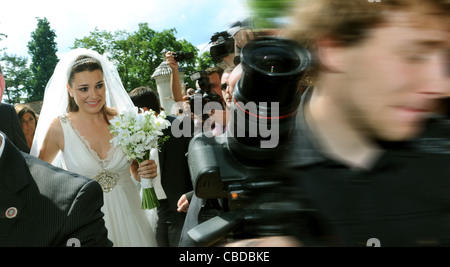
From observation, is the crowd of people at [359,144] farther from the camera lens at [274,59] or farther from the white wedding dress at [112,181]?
the white wedding dress at [112,181]

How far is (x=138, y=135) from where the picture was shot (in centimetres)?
288

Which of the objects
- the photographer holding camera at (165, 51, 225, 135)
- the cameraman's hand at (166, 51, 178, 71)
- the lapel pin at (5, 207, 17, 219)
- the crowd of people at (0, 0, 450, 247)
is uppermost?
the crowd of people at (0, 0, 450, 247)

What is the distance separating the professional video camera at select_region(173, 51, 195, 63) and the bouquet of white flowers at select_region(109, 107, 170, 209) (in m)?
0.82

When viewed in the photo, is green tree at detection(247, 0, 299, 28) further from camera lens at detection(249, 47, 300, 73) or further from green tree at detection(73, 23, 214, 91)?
green tree at detection(73, 23, 214, 91)

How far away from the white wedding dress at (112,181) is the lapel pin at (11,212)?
190 centimetres

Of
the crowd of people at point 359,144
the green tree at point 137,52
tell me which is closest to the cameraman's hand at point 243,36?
the crowd of people at point 359,144

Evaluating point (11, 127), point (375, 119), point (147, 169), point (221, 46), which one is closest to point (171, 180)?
point (147, 169)

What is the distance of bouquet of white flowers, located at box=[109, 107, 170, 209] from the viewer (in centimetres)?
288

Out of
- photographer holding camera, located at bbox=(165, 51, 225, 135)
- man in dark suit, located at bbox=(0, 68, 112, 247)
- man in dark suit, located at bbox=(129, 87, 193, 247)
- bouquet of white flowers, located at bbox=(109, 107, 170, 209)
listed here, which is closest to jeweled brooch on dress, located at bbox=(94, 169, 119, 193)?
bouquet of white flowers, located at bbox=(109, 107, 170, 209)

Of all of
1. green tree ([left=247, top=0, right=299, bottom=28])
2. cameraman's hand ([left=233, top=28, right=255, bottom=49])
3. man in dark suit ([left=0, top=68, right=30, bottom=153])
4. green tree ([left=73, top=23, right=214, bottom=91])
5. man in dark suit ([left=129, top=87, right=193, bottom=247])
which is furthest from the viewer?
green tree ([left=73, top=23, right=214, bottom=91])

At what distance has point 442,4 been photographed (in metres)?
0.80

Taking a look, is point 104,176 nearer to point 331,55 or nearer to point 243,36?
point 243,36
